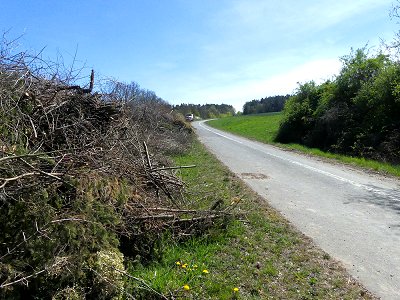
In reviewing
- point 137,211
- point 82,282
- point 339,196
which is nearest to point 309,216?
point 339,196

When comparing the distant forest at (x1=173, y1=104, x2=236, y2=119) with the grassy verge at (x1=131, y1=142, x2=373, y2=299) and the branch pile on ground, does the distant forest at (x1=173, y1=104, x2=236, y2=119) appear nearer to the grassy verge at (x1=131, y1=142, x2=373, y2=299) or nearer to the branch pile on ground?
the branch pile on ground

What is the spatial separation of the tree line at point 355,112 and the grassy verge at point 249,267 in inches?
506

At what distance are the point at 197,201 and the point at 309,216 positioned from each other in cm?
237

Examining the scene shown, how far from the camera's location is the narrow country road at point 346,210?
5121mm

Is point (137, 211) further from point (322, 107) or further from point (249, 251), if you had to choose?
point (322, 107)

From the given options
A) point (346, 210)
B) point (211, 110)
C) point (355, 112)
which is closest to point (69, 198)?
point (346, 210)

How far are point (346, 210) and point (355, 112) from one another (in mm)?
16090

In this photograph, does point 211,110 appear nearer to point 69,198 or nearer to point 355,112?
point 355,112

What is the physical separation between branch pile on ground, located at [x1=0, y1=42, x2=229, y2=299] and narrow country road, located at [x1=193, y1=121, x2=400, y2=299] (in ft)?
6.89

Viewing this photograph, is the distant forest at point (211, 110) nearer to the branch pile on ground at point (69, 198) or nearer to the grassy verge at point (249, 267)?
the branch pile on ground at point (69, 198)

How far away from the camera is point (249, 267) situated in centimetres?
490

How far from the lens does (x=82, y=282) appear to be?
375 centimetres

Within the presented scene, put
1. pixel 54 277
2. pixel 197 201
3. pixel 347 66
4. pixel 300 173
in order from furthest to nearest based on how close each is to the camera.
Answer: pixel 347 66, pixel 300 173, pixel 197 201, pixel 54 277

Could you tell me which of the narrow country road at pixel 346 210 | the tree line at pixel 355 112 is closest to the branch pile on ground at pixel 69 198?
the narrow country road at pixel 346 210
